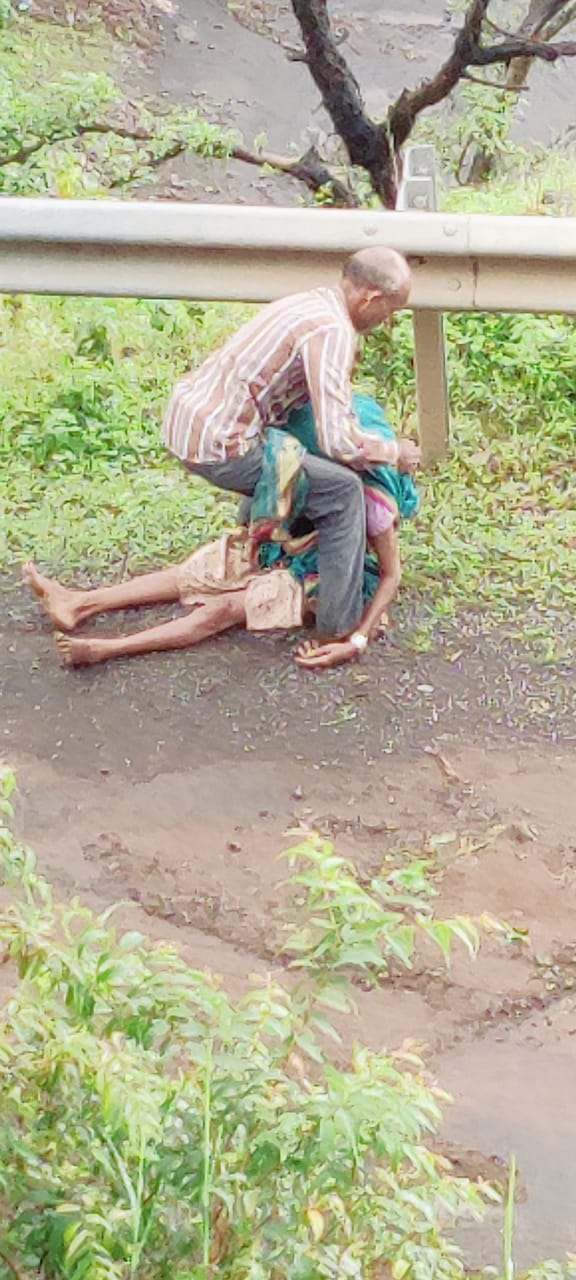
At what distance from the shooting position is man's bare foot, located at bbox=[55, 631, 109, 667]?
15.1 ft

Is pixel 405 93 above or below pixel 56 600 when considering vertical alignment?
above

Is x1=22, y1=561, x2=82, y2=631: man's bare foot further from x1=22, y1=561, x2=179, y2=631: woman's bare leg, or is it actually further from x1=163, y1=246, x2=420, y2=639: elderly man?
x1=163, y1=246, x2=420, y2=639: elderly man

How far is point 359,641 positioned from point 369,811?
720 millimetres

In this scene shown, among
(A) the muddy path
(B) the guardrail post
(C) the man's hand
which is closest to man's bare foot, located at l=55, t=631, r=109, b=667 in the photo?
(C) the man's hand

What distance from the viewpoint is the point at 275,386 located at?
462cm

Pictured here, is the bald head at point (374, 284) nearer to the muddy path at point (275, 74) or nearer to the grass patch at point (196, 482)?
the grass patch at point (196, 482)

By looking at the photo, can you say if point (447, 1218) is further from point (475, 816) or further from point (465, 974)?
point (475, 816)

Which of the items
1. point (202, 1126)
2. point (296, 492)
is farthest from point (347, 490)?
point (202, 1126)

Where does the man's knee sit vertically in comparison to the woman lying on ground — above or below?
above

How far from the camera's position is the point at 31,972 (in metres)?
2.19

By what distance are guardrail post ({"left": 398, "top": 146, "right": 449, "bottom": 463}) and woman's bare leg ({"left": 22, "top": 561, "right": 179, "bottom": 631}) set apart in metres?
1.13

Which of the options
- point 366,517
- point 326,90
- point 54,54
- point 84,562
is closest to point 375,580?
point 366,517

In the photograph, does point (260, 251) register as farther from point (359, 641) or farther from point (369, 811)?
point (369, 811)

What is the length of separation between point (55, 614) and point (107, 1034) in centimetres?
271
